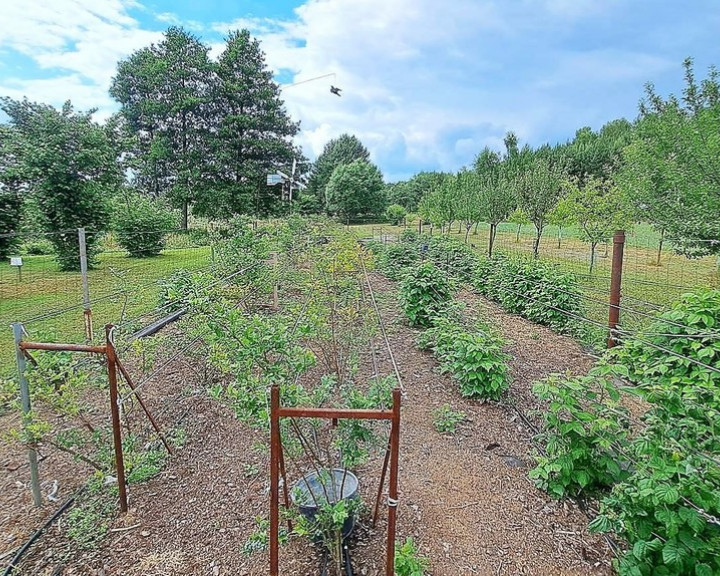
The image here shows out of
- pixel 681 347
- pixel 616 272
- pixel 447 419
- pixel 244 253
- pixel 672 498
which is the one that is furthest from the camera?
pixel 244 253

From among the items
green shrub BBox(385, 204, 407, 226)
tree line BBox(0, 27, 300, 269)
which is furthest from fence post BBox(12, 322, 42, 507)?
green shrub BBox(385, 204, 407, 226)

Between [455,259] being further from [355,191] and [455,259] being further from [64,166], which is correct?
[355,191]

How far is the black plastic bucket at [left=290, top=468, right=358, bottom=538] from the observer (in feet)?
6.07

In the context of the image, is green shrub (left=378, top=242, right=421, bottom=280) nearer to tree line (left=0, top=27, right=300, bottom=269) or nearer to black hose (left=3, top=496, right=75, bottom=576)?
black hose (left=3, top=496, right=75, bottom=576)

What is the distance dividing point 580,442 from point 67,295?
7488 millimetres

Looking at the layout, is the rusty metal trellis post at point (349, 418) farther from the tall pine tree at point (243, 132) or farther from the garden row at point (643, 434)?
the tall pine tree at point (243, 132)

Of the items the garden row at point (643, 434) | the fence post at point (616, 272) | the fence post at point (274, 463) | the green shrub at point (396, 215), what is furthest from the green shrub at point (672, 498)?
the green shrub at point (396, 215)

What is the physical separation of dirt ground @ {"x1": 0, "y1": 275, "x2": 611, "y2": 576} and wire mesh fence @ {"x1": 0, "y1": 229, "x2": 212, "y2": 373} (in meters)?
1.07

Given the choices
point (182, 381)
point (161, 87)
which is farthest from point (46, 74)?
point (161, 87)

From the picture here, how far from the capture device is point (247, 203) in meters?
20.4

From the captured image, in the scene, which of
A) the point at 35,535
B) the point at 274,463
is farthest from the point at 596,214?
the point at 35,535

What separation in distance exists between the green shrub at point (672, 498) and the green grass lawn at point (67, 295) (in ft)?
10.7

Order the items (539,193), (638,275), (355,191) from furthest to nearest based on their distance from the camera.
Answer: (355,191) < (539,193) < (638,275)

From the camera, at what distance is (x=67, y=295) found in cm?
673
